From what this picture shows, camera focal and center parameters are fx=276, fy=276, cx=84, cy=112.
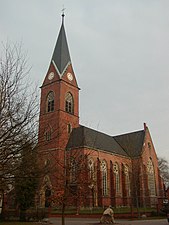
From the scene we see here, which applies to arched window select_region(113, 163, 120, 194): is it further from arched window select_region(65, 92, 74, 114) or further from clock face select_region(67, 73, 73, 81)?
clock face select_region(67, 73, 73, 81)

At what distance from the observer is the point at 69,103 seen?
167ft

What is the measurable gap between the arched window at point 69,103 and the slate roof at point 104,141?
3.92 m

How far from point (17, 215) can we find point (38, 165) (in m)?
15.4

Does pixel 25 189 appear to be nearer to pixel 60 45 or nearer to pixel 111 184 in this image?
pixel 111 184

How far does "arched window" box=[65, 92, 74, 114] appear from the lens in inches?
1972

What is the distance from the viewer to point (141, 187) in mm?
50625

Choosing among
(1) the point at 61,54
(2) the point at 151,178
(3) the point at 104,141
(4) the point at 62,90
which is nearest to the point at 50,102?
(4) the point at 62,90

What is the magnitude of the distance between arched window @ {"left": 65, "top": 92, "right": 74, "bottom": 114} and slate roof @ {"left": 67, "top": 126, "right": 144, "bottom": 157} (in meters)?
3.92

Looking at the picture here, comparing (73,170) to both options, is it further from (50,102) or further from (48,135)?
(50,102)

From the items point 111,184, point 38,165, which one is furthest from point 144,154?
point 38,165

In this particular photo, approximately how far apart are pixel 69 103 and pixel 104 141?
1000 cm

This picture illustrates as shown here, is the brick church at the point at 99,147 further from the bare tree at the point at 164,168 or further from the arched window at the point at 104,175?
the bare tree at the point at 164,168

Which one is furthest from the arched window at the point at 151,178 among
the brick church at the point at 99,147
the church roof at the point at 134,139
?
the church roof at the point at 134,139

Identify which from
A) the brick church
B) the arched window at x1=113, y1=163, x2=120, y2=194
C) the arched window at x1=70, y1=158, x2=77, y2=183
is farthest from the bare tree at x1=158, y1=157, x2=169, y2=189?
the arched window at x1=70, y1=158, x2=77, y2=183
